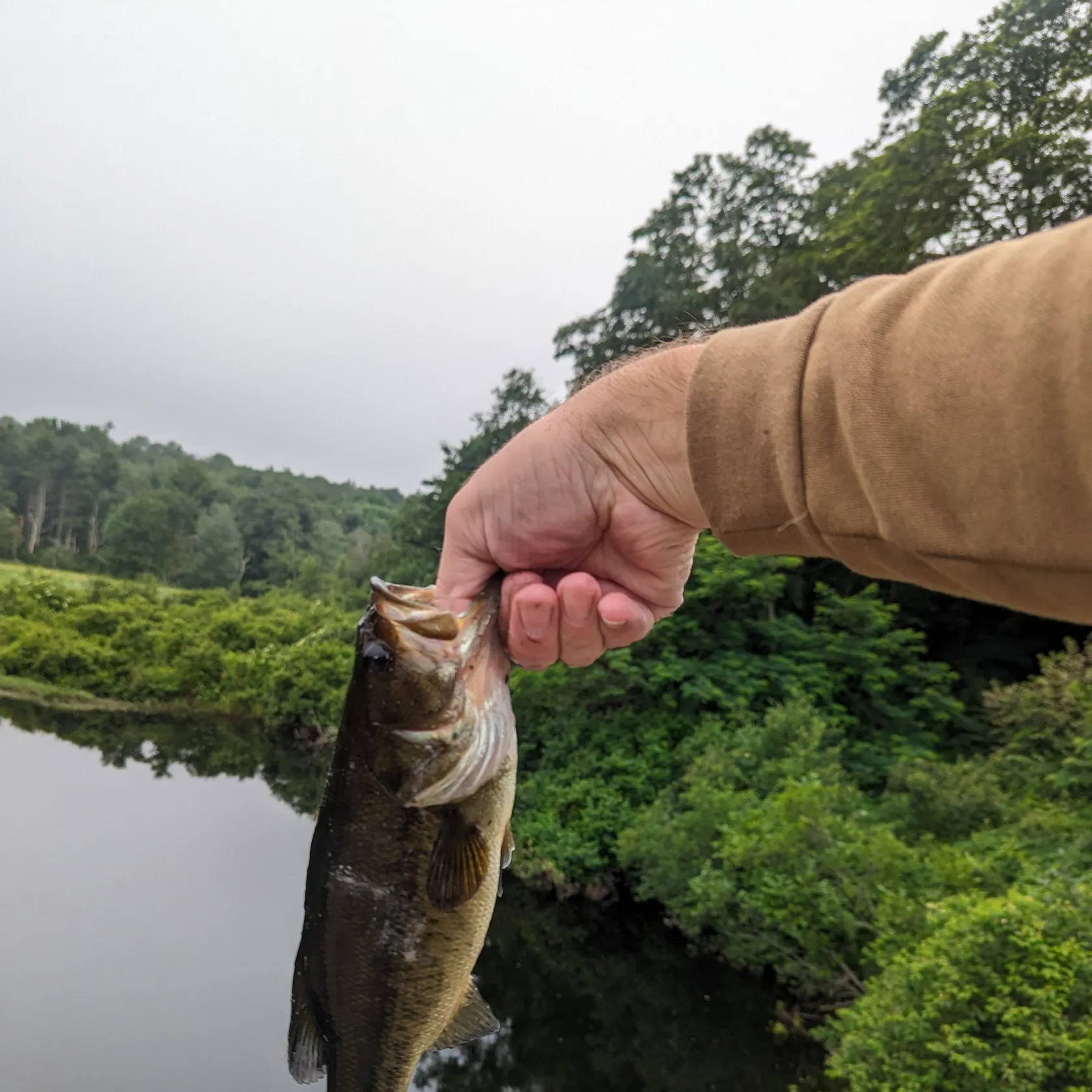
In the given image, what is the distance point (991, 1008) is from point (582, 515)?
455cm

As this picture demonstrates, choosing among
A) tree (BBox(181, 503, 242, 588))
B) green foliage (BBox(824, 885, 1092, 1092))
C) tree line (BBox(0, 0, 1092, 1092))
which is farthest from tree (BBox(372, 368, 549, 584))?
tree (BBox(181, 503, 242, 588))

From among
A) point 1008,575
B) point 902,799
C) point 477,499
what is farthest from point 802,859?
point 1008,575

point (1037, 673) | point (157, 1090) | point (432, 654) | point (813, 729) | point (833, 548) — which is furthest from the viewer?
point (1037, 673)

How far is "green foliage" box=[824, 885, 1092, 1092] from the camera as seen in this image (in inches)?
171

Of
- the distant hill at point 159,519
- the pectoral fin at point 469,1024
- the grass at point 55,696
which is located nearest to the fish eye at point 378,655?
the pectoral fin at point 469,1024

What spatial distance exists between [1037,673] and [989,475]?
13.7m

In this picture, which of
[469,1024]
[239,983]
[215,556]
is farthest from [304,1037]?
[215,556]

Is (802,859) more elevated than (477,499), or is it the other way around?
(477,499)

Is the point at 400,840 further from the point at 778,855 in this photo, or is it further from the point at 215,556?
the point at 215,556

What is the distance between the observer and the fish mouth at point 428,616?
1.72m

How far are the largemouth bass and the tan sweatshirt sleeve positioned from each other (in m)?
0.71

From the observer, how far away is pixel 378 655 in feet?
5.61

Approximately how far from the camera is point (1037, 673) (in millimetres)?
12508

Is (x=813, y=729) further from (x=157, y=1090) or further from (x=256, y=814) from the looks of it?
(x=256, y=814)
